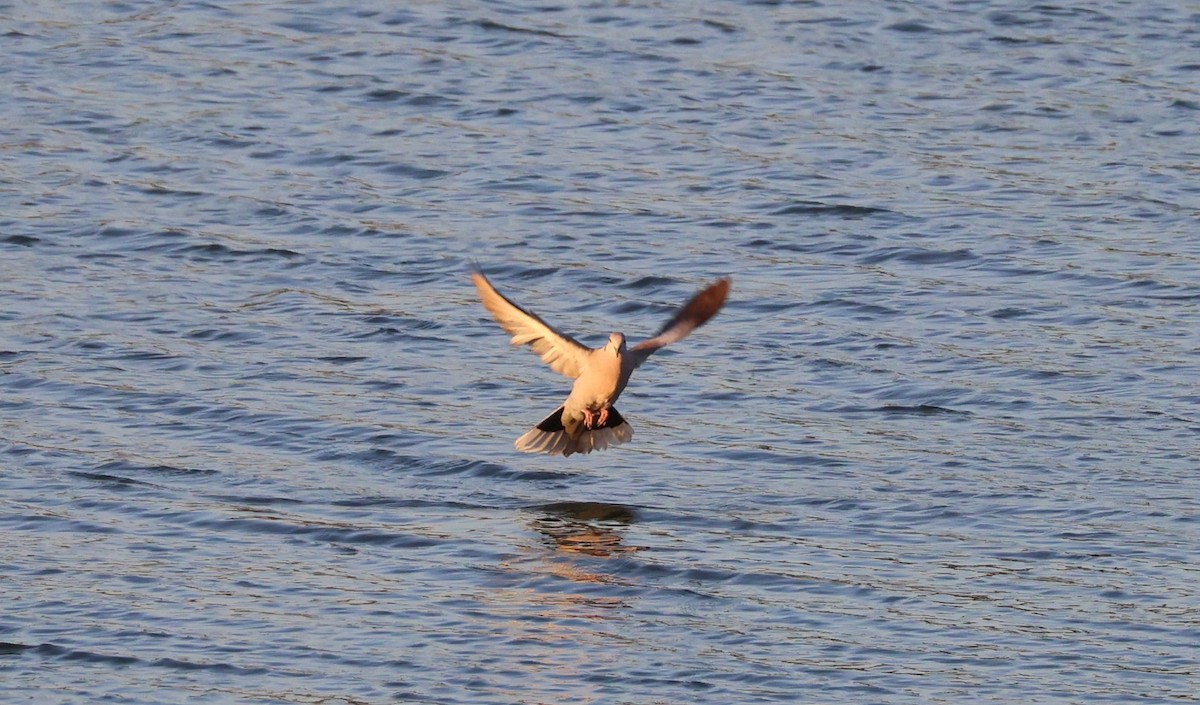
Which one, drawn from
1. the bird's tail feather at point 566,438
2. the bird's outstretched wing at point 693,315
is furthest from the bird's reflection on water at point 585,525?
the bird's outstretched wing at point 693,315

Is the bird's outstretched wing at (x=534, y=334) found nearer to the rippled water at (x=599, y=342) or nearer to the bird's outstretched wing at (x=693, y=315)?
the bird's outstretched wing at (x=693, y=315)

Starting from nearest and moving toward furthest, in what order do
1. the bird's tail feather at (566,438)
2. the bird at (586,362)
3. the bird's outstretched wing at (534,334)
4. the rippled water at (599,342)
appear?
the rippled water at (599,342), the bird's outstretched wing at (534,334), the bird at (586,362), the bird's tail feather at (566,438)

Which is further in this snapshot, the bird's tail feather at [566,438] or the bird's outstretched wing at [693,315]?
the bird's tail feather at [566,438]

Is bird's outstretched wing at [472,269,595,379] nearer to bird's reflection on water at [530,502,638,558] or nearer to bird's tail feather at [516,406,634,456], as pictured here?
bird's tail feather at [516,406,634,456]

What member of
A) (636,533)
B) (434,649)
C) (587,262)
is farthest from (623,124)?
(434,649)

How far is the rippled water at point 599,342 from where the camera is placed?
8258 mm

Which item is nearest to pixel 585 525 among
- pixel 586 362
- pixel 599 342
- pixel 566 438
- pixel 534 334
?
pixel 566 438

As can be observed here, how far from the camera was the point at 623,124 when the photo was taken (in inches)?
625

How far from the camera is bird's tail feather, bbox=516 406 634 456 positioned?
32.6 feet

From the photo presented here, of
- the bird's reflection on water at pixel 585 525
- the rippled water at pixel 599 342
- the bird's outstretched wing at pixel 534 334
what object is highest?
the bird's outstretched wing at pixel 534 334

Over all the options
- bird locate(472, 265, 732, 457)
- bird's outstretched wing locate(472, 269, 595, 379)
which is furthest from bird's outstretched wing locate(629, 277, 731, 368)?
bird's outstretched wing locate(472, 269, 595, 379)

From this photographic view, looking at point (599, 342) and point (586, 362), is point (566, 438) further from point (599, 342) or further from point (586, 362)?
point (599, 342)

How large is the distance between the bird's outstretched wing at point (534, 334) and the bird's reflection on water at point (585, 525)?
24.7 inches

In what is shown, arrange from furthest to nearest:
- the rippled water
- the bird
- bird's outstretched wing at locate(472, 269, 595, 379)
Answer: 1. the bird
2. bird's outstretched wing at locate(472, 269, 595, 379)
3. the rippled water
